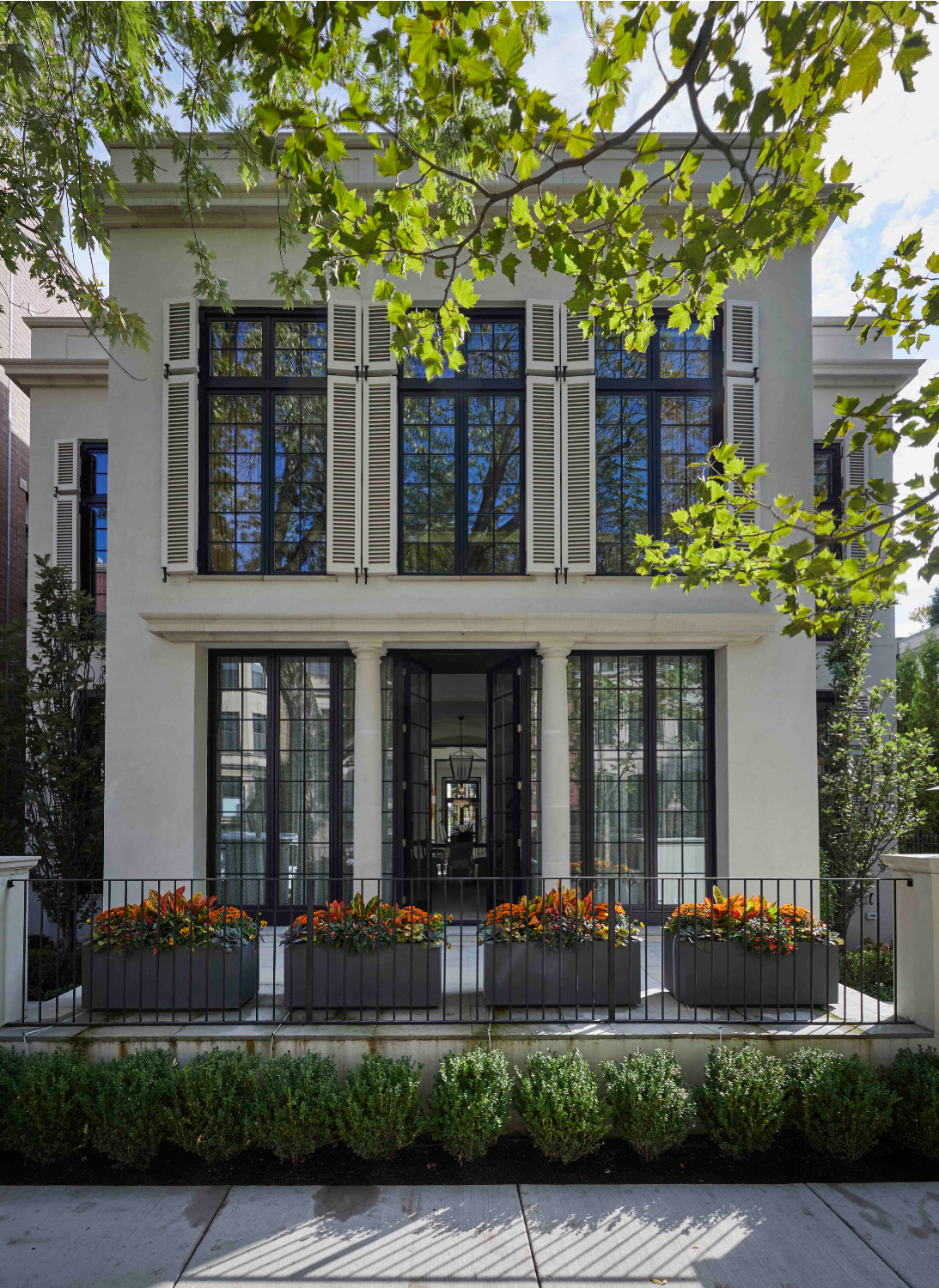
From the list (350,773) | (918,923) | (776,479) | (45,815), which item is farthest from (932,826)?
(45,815)

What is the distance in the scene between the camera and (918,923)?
20.2 feet

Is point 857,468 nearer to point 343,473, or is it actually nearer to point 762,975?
point 343,473

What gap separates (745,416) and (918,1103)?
6566 mm

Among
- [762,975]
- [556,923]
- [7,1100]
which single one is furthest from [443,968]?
[7,1100]

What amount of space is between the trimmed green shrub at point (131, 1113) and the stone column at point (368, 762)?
3.57 metres

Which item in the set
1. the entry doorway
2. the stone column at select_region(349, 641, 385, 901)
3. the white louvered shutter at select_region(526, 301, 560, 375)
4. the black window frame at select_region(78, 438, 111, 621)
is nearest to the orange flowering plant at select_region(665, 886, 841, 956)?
the entry doorway

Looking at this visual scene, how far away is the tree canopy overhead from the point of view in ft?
11.7

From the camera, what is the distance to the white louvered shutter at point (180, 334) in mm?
9062

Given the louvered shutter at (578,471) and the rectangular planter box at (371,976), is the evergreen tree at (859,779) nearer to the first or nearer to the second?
the louvered shutter at (578,471)

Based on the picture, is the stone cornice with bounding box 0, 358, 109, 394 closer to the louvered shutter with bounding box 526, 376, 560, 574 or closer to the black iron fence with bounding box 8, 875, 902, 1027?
the louvered shutter with bounding box 526, 376, 560, 574

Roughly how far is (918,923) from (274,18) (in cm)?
673

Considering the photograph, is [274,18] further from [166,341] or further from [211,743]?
Result: [211,743]

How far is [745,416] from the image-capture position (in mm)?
9148

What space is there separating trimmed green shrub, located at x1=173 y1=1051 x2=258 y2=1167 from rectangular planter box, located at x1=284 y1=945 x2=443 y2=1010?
0.96 meters
